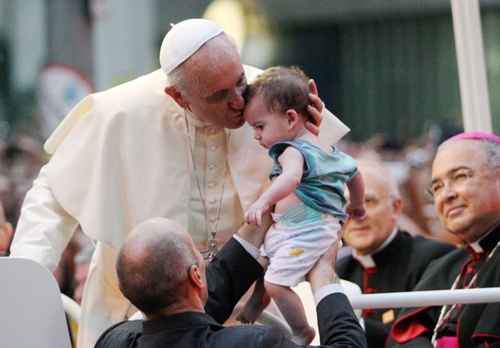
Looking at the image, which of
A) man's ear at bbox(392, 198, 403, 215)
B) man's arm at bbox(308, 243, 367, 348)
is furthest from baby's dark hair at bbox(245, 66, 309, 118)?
man's ear at bbox(392, 198, 403, 215)

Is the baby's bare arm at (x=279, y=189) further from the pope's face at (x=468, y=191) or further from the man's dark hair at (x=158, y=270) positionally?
the pope's face at (x=468, y=191)

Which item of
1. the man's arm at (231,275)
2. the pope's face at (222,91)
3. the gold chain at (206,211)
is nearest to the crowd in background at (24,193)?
the gold chain at (206,211)

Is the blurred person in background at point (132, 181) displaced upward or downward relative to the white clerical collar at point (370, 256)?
upward

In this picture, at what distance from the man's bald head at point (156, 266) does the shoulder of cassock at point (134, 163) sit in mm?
1101

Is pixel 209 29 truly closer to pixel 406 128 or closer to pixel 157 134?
pixel 157 134

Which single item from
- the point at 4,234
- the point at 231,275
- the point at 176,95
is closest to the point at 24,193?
the point at 4,234

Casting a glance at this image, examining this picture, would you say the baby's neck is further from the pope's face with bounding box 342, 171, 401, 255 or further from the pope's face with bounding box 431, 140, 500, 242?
the pope's face with bounding box 342, 171, 401, 255

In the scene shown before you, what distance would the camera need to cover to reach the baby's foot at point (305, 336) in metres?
4.75

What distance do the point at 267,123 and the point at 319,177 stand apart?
240mm

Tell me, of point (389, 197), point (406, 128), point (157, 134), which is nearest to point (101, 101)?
point (157, 134)

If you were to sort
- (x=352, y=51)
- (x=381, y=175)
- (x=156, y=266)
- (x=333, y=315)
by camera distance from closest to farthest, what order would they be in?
(x=156, y=266) < (x=333, y=315) < (x=381, y=175) < (x=352, y=51)

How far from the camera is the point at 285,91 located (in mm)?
4676

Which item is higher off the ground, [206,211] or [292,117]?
[292,117]

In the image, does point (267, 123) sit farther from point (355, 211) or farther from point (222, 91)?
point (355, 211)
